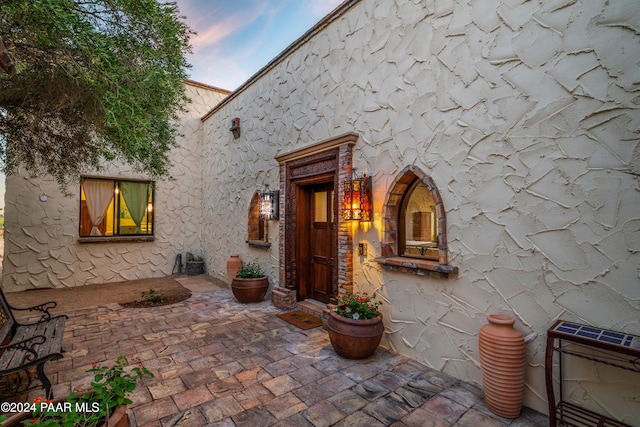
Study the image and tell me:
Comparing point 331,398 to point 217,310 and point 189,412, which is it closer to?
point 189,412

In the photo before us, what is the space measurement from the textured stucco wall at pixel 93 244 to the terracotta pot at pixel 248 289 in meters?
3.03

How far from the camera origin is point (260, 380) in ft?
9.68

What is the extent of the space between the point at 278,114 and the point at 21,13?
3.84 meters

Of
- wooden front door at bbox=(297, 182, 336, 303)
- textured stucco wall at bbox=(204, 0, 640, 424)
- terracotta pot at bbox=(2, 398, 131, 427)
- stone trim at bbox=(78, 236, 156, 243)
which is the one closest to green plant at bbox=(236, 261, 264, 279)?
wooden front door at bbox=(297, 182, 336, 303)

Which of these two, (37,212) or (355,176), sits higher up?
(355,176)

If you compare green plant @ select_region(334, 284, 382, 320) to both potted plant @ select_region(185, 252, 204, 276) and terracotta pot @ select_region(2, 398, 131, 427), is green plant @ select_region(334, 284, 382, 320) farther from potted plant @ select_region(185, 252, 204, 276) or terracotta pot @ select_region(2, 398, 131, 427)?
potted plant @ select_region(185, 252, 204, 276)

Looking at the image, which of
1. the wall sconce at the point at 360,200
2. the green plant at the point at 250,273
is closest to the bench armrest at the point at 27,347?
the green plant at the point at 250,273

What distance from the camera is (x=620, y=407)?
6.99 ft

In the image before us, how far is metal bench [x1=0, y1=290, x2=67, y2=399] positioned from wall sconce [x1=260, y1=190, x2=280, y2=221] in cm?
337

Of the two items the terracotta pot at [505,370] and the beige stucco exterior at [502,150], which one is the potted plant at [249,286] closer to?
the beige stucco exterior at [502,150]

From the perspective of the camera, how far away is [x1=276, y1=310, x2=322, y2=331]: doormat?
4.48m

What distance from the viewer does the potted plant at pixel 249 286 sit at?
5.66 metres

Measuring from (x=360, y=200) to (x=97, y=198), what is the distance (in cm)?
745

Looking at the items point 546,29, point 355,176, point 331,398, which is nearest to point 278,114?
point 355,176
